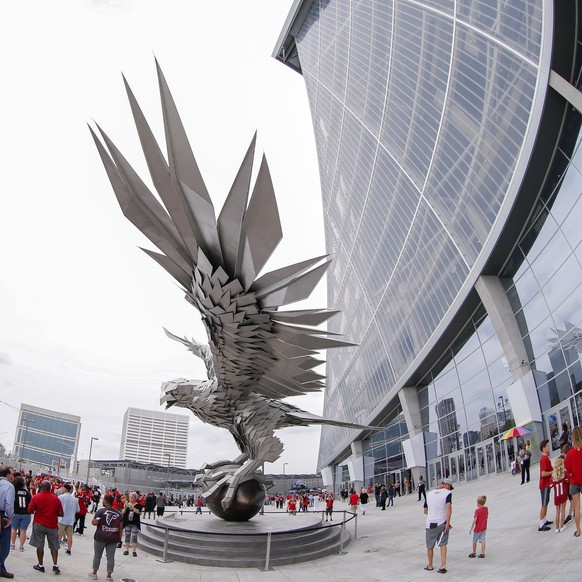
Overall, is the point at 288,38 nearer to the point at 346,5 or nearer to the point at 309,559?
the point at 346,5

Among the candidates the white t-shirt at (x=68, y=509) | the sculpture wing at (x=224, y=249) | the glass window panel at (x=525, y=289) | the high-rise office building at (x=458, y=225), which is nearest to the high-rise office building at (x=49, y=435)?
the high-rise office building at (x=458, y=225)

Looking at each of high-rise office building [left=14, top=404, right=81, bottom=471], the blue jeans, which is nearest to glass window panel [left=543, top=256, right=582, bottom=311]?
the blue jeans

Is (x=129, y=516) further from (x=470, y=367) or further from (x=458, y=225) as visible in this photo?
(x=470, y=367)

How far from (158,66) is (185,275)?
380 cm

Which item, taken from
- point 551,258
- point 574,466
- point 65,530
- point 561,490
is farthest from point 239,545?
point 551,258

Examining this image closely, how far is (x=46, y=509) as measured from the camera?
6449 millimetres

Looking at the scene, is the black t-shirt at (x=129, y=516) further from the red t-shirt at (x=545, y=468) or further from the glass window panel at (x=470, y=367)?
the glass window panel at (x=470, y=367)

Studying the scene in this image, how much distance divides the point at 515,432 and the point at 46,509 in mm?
16813

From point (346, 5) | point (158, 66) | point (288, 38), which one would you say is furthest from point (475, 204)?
point (288, 38)

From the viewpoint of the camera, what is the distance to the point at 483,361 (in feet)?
73.6

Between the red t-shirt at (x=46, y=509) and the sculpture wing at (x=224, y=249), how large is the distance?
3.80m

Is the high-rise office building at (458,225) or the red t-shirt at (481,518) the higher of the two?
the high-rise office building at (458,225)

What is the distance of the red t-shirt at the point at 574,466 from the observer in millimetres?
6176

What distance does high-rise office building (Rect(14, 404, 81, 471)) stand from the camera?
137 m
